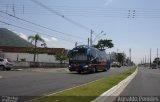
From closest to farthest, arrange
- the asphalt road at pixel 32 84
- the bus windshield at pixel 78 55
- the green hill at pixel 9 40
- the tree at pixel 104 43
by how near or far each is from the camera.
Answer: the asphalt road at pixel 32 84 → the bus windshield at pixel 78 55 → the tree at pixel 104 43 → the green hill at pixel 9 40

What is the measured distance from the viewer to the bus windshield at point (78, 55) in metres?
42.9

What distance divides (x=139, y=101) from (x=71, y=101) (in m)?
3.06

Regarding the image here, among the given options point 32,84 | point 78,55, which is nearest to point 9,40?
point 78,55

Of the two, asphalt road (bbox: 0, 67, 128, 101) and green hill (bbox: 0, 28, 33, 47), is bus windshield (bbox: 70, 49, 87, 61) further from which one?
green hill (bbox: 0, 28, 33, 47)

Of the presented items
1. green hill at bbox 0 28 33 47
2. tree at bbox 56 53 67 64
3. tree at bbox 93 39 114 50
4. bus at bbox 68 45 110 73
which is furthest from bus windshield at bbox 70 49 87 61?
green hill at bbox 0 28 33 47

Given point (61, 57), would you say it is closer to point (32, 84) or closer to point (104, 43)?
point (104, 43)

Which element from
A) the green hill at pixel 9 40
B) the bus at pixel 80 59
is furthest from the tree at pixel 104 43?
the bus at pixel 80 59

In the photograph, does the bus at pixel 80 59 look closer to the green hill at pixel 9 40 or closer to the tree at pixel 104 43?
the tree at pixel 104 43

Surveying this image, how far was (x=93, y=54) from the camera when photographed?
45.4m

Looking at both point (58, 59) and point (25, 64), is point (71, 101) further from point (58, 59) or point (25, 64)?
point (58, 59)

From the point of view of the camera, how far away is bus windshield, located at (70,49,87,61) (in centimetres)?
4288

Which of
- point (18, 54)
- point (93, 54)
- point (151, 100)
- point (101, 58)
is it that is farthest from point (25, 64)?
point (151, 100)

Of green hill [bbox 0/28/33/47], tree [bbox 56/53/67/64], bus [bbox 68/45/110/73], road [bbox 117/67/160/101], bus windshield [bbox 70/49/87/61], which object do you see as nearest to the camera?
road [bbox 117/67/160/101]

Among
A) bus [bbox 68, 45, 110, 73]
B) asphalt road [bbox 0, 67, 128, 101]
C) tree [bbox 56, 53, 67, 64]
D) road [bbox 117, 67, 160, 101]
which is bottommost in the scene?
road [bbox 117, 67, 160, 101]
